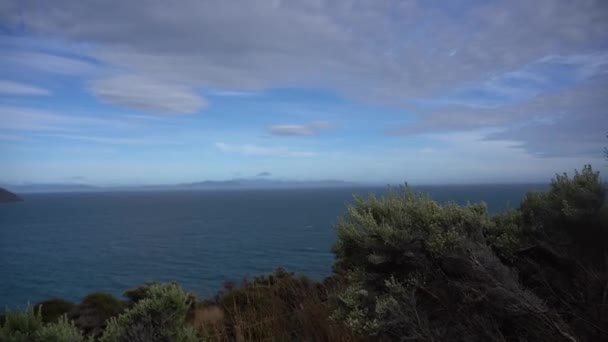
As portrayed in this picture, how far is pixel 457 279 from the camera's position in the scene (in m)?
3.60

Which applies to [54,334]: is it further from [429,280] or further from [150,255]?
[150,255]

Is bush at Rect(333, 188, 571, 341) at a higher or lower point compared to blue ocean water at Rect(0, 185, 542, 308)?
higher

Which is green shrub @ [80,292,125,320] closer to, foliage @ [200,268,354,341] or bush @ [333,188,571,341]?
foliage @ [200,268,354,341]

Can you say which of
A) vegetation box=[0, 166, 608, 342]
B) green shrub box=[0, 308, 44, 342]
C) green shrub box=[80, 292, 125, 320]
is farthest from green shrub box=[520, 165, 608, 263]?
green shrub box=[80, 292, 125, 320]

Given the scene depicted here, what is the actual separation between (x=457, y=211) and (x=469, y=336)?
124 cm

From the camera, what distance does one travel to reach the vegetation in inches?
123

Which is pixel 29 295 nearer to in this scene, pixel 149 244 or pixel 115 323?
pixel 149 244

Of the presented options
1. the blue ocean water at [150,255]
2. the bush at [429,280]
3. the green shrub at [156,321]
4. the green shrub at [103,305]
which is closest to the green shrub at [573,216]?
the bush at [429,280]

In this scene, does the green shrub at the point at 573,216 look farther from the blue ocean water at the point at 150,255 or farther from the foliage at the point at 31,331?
the blue ocean water at the point at 150,255

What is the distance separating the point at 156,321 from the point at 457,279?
8.40 feet

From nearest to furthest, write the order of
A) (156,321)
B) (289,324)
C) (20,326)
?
(20,326) → (156,321) → (289,324)

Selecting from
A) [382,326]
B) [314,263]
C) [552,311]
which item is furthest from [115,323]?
[314,263]

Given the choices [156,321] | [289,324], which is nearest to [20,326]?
[156,321]

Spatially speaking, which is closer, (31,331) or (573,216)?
(31,331)
